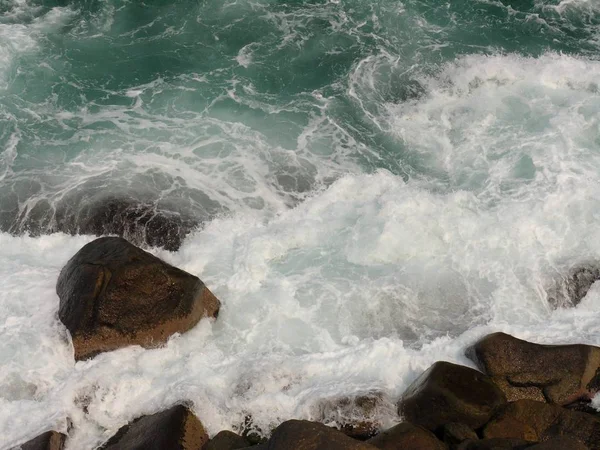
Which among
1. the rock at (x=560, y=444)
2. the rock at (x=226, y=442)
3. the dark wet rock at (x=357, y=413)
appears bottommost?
the rock at (x=226, y=442)

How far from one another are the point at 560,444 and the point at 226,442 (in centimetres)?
543

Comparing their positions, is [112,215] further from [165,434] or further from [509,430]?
[509,430]

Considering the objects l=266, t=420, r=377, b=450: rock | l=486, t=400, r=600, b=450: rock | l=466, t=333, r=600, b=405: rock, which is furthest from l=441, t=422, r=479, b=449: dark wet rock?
l=266, t=420, r=377, b=450: rock

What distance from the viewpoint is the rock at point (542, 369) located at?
11.6 meters

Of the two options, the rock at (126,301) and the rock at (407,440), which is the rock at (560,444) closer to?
the rock at (407,440)

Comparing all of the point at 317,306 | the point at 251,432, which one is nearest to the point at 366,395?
the point at 251,432

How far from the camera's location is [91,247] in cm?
1388

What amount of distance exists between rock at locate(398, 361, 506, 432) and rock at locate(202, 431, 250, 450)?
115 inches

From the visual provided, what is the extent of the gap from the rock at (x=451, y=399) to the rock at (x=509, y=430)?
15 cm

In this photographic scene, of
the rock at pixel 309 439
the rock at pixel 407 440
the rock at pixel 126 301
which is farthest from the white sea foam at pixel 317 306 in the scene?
the rock at pixel 309 439

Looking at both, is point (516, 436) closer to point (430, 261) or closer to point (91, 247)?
point (430, 261)

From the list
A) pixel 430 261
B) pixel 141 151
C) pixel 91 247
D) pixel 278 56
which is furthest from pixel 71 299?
pixel 278 56

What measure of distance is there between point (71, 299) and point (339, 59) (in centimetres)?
1229

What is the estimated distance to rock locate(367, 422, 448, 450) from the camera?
10320mm
